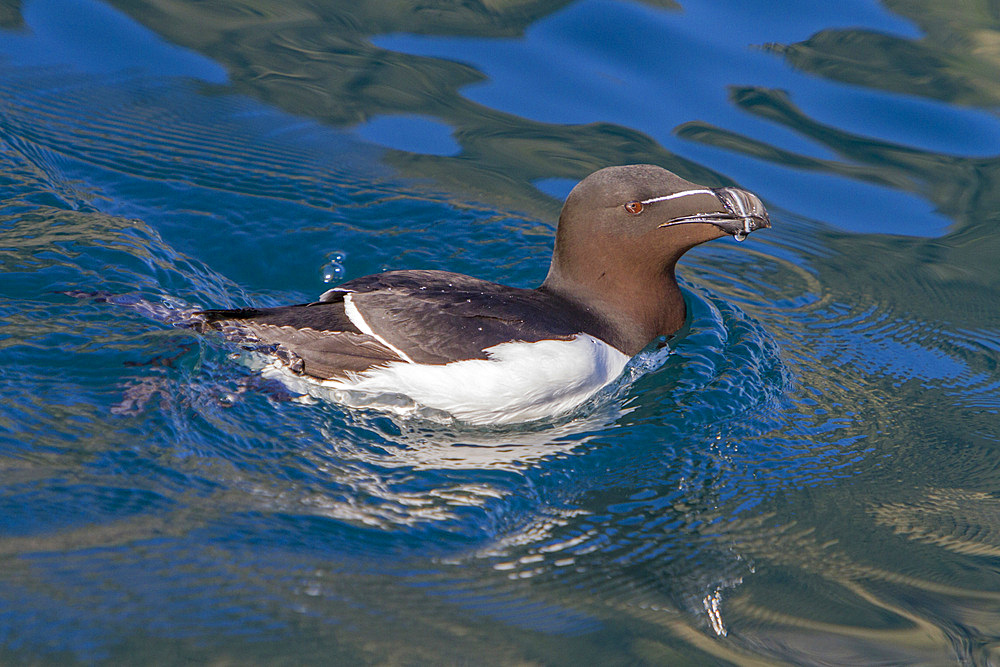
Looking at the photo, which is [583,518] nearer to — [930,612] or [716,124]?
[930,612]

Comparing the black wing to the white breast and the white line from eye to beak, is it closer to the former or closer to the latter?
the white breast

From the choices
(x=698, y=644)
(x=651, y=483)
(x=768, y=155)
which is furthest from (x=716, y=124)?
(x=698, y=644)

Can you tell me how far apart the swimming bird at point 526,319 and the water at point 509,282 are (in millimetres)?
187

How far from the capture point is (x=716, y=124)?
25.5 ft

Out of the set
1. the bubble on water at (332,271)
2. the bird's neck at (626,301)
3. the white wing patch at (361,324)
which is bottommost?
the bubble on water at (332,271)

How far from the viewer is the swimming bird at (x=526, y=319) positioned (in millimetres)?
4777

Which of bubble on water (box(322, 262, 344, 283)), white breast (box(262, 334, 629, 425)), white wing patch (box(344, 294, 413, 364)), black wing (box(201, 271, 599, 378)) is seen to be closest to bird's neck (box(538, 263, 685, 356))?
black wing (box(201, 271, 599, 378))

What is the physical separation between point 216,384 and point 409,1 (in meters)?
4.69

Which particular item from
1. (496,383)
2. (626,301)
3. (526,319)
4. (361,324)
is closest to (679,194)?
(626,301)

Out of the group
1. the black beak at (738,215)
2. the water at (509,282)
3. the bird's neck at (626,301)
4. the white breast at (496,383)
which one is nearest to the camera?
the water at (509,282)

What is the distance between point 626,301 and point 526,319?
2.49 feet

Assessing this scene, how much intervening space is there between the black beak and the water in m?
0.90

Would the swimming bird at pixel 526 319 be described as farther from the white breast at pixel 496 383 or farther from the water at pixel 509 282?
the water at pixel 509 282

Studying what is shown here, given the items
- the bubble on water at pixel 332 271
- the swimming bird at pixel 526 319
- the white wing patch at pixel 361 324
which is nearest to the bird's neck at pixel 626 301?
the swimming bird at pixel 526 319
